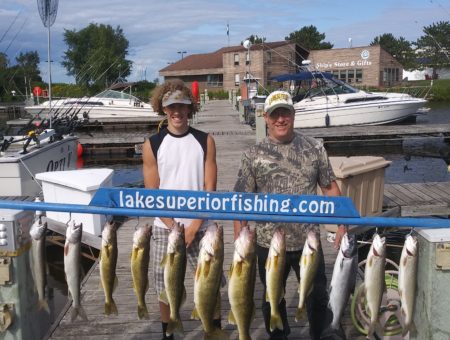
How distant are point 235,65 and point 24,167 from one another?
2046 inches

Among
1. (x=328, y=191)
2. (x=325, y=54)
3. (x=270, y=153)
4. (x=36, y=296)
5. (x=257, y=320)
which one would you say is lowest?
(x=257, y=320)

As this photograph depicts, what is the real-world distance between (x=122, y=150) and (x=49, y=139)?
346 inches

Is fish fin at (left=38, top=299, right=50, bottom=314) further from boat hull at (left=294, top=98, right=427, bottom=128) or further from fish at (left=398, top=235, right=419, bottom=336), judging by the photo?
boat hull at (left=294, top=98, right=427, bottom=128)

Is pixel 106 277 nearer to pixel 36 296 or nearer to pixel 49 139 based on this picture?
pixel 36 296

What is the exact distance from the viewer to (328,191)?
3.36 metres

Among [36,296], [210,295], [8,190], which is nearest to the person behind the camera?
[210,295]

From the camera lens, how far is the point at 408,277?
2.62 meters

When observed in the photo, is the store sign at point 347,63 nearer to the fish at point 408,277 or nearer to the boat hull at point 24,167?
the boat hull at point 24,167

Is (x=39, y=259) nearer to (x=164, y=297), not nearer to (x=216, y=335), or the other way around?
(x=164, y=297)

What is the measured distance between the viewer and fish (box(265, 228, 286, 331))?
8.93 ft

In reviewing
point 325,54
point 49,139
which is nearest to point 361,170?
point 49,139

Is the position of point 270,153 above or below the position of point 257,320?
above

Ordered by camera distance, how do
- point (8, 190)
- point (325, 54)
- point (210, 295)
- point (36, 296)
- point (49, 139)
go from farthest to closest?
point (325, 54) → point (49, 139) → point (8, 190) → point (36, 296) → point (210, 295)

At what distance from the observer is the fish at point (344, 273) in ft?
9.00
